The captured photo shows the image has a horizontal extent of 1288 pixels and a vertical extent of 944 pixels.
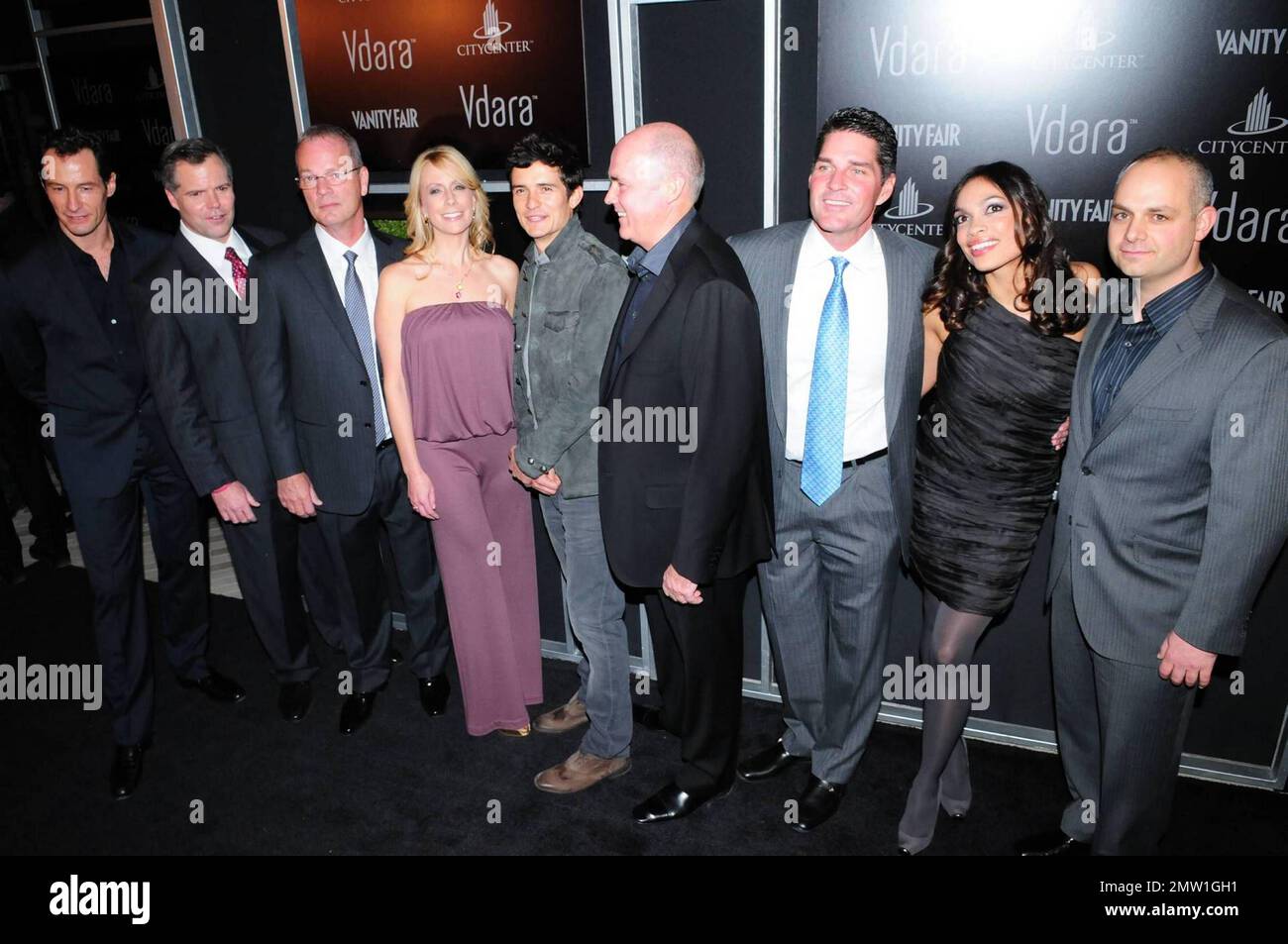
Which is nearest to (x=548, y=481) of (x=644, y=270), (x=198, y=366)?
(x=644, y=270)

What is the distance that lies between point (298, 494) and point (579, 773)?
5.10 ft

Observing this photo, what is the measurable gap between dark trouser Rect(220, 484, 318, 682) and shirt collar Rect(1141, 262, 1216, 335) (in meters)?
3.17

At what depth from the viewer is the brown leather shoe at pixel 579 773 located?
3285mm

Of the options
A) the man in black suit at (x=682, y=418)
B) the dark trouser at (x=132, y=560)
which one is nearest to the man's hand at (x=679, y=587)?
the man in black suit at (x=682, y=418)

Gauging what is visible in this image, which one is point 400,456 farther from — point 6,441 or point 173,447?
point 6,441

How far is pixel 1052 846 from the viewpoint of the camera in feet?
9.66

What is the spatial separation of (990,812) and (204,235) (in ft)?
11.9

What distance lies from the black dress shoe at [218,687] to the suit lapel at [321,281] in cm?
178

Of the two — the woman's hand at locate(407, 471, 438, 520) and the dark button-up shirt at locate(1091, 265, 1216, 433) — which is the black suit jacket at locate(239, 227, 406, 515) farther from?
the dark button-up shirt at locate(1091, 265, 1216, 433)

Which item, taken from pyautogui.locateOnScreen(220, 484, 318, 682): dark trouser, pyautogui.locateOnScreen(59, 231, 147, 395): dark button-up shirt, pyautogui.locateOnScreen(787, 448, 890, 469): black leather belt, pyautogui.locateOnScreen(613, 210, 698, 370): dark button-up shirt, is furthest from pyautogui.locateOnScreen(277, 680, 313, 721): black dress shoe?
pyautogui.locateOnScreen(787, 448, 890, 469): black leather belt

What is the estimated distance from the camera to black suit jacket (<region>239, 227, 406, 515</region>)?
10.7ft

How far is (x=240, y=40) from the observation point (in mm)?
4020

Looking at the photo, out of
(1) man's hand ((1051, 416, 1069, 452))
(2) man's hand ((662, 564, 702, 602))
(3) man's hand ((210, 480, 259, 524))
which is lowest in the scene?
(2) man's hand ((662, 564, 702, 602))
